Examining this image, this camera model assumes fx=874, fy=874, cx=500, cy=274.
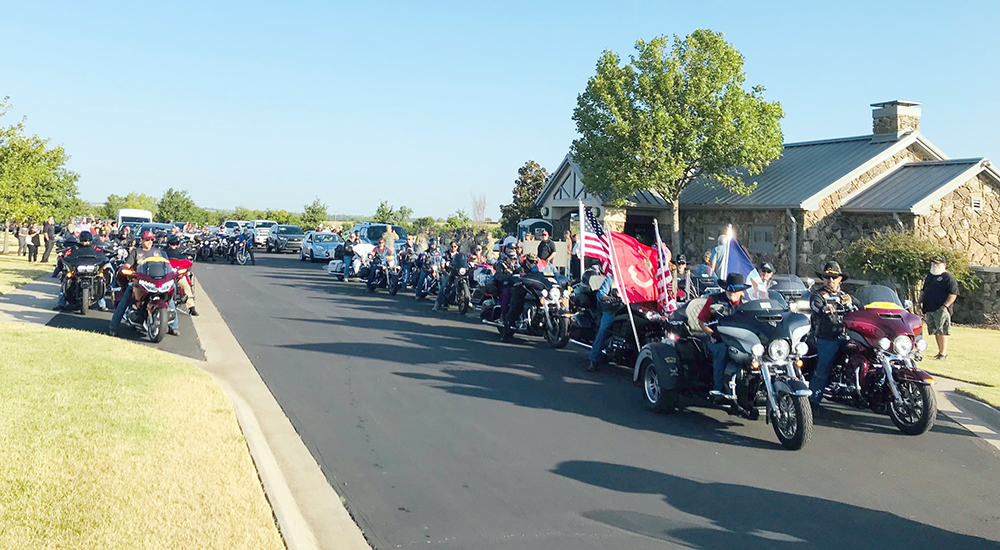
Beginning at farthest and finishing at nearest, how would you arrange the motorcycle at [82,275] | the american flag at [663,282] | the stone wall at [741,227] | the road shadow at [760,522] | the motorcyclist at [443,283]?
the stone wall at [741,227]
the motorcyclist at [443,283]
the motorcycle at [82,275]
the american flag at [663,282]
the road shadow at [760,522]

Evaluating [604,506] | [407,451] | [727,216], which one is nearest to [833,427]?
[604,506]

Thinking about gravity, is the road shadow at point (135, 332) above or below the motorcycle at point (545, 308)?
below

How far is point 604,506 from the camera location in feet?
21.4

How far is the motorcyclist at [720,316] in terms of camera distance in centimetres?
910

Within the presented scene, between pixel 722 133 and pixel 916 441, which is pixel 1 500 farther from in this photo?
pixel 722 133

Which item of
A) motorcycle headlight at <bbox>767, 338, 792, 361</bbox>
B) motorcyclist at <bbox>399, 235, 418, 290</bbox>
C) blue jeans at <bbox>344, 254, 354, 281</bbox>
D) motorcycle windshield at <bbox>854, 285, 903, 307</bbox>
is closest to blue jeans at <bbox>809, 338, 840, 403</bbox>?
motorcycle windshield at <bbox>854, 285, 903, 307</bbox>

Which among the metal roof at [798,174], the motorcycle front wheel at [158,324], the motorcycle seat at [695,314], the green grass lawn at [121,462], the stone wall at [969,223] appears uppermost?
the metal roof at [798,174]

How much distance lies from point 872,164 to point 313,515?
81.3ft

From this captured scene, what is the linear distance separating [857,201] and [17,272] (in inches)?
980

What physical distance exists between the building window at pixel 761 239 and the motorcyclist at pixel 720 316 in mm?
19446

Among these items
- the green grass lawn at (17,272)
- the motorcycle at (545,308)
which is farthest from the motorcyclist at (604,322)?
the green grass lawn at (17,272)

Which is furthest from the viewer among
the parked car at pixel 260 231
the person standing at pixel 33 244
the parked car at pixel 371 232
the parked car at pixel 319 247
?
the parked car at pixel 260 231

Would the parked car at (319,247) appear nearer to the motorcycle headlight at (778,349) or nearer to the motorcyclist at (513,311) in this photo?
the motorcyclist at (513,311)

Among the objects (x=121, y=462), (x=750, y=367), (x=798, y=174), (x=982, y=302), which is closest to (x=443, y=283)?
(x=750, y=367)
